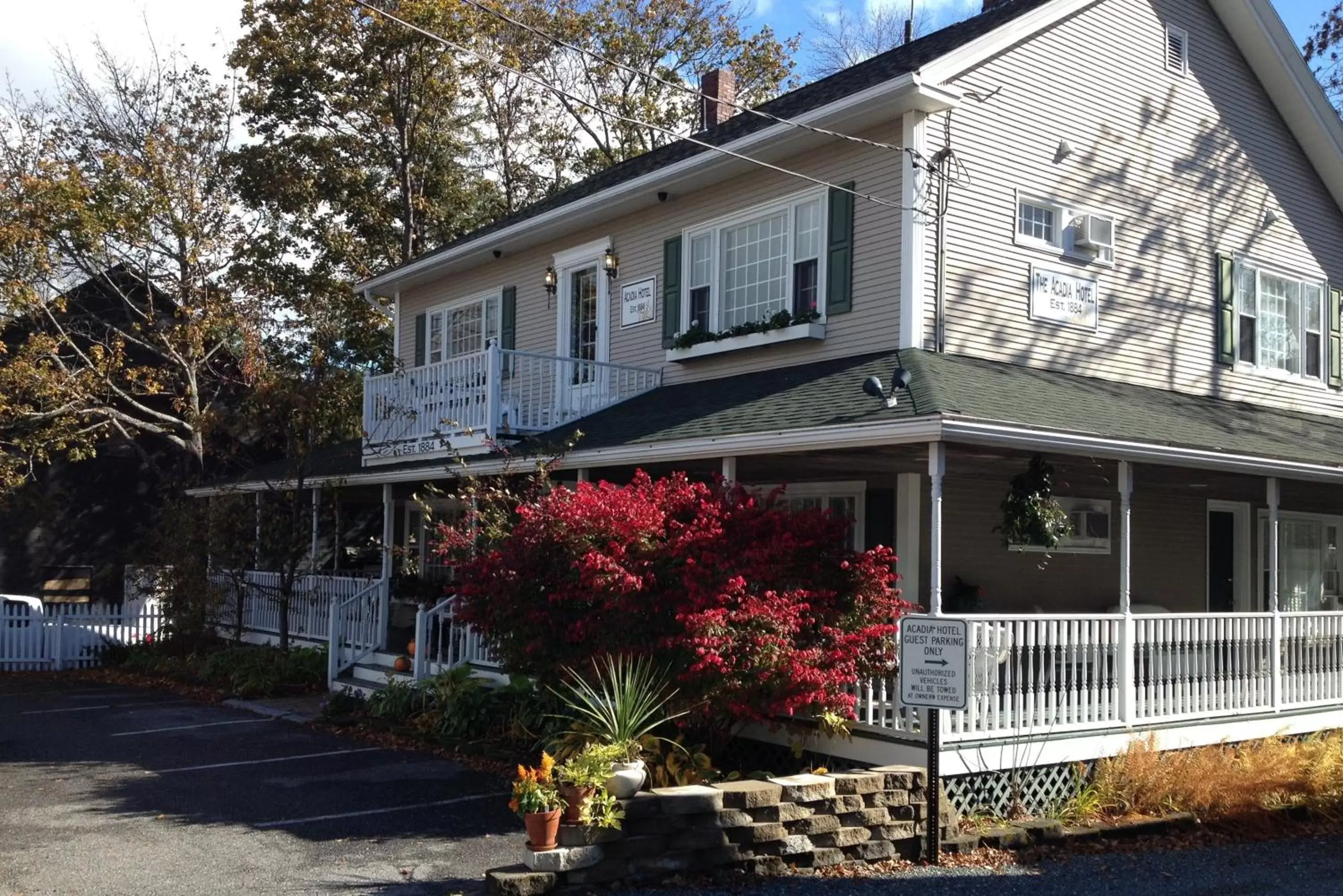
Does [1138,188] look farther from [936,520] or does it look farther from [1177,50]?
[936,520]

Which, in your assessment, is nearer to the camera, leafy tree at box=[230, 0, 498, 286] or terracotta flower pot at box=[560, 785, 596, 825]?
terracotta flower pot at box=[560, 785, 596, 825]

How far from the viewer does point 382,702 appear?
567 inches

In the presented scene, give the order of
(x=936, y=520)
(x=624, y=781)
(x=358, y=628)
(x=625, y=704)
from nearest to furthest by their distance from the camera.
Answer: (x=624, y=781)
(x=625, y=704)
(x=936, y=520)
(x=358, y=628)

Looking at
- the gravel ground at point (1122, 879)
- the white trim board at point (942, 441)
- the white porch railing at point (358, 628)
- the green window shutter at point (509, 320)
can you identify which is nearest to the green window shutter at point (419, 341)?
the green window shutter at point (509, 320)

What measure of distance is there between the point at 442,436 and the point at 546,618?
570 cm

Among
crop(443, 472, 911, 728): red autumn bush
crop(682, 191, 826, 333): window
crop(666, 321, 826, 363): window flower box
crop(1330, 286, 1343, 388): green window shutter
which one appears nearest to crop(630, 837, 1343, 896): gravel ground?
crop(443, 472, 911, 728): red autumn bush

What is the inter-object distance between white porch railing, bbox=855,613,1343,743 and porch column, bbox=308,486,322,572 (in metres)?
9.77

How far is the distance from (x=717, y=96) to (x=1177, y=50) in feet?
22.2

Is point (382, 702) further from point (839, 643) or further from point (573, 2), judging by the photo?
point (573, 2)

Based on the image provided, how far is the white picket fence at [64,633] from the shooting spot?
2094cm

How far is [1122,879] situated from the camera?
8.65 meters

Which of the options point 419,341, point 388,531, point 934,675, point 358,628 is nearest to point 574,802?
point 934,675

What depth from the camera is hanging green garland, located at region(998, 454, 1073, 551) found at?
11.0 m

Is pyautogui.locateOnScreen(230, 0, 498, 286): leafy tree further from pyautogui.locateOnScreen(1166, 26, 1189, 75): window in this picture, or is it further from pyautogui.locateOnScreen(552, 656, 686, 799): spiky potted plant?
pyautogui.locateOnScreen(552, 656, 686, 799): spiky potted plant
